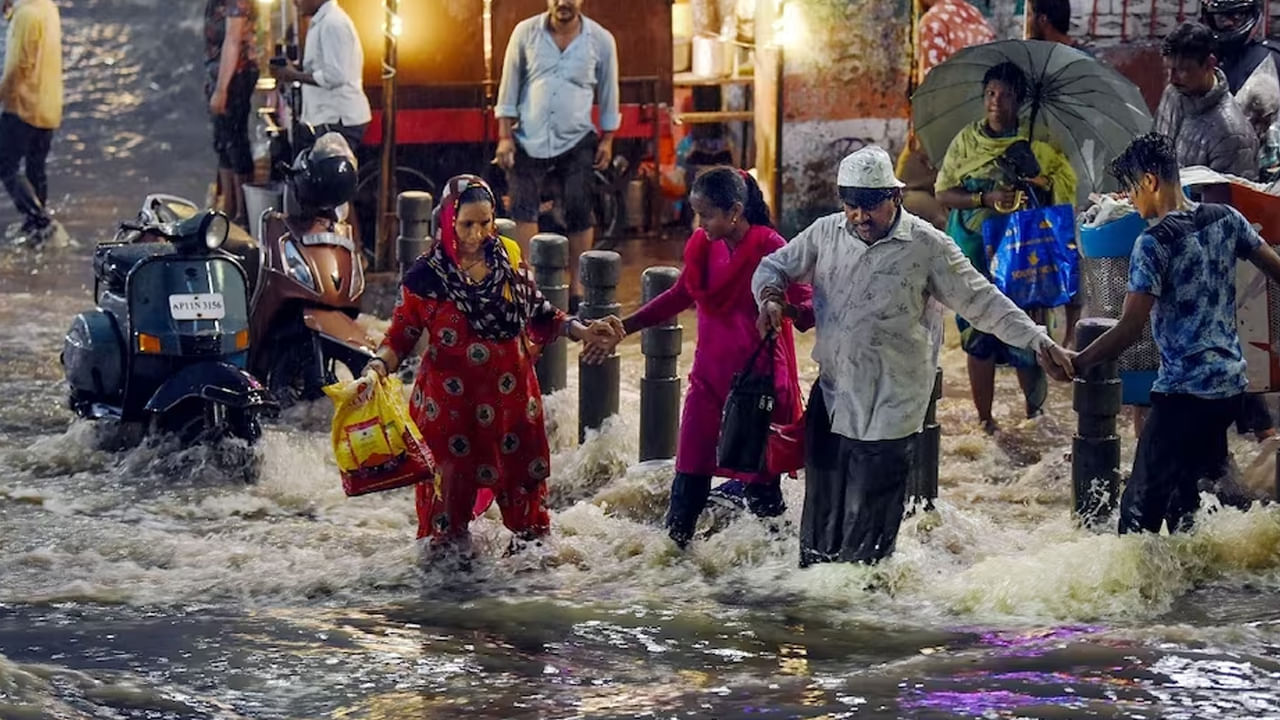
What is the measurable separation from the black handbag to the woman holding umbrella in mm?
2726

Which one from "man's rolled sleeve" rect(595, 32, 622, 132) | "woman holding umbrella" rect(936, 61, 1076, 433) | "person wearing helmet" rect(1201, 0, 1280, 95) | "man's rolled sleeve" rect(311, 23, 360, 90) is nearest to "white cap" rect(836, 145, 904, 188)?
"woman holding umbrella" rect(936, 61, 1076, 433)

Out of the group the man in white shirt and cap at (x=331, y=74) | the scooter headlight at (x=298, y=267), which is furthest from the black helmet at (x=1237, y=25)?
the man in white shirt and cap at (x=331, y=74)

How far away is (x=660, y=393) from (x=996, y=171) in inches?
80.3

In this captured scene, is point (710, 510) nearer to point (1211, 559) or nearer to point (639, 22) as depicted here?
point (1211, 559)

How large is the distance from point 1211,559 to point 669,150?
380 inches

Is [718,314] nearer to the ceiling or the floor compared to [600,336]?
nearer to the ceiling

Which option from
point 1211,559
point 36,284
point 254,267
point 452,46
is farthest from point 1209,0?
point 36,284

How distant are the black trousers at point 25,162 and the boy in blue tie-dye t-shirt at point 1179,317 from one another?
1159 cm

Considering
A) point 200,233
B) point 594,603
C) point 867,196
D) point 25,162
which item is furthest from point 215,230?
point 25,162

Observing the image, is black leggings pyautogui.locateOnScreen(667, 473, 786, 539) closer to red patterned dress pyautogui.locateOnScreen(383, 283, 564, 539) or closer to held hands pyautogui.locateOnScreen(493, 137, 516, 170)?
red patterned dress pyautogui.locateOnScreen(383, 283, 564, 539)

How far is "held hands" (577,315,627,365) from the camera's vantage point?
8484 millimetres

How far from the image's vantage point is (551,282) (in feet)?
36.1

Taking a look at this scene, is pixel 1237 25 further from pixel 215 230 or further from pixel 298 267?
pixel 215 230

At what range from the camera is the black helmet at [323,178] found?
11.2m
